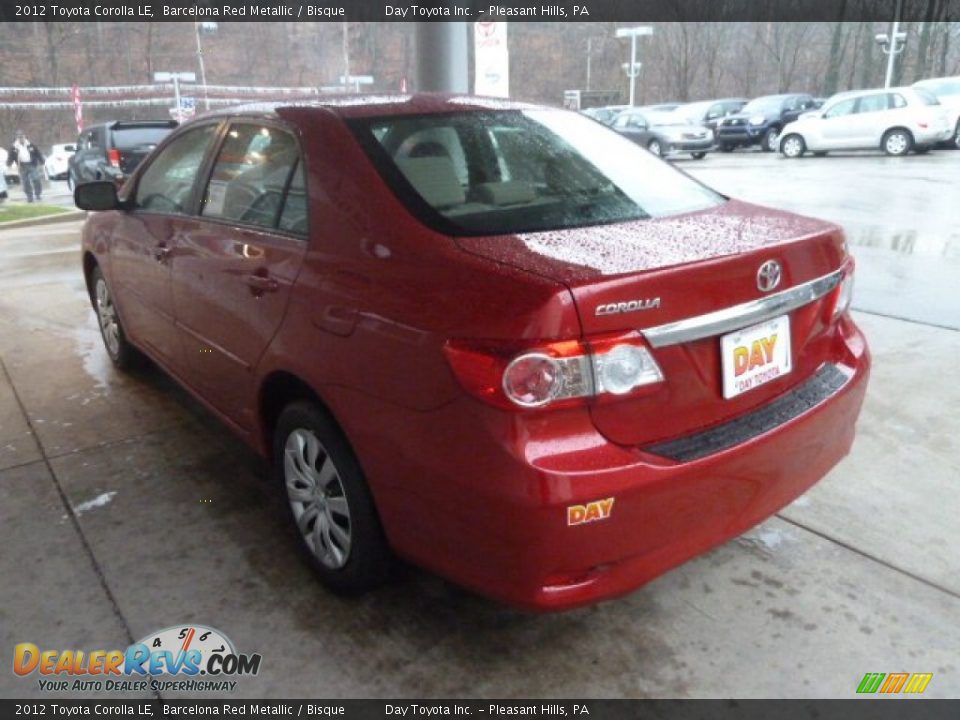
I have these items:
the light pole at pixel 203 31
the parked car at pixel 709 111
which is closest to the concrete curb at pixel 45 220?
the parked car at pixel 709 111

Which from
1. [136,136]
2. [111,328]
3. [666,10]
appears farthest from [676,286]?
[666,10]

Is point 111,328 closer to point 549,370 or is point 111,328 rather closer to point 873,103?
Result: point 549,370

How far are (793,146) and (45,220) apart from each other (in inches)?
671

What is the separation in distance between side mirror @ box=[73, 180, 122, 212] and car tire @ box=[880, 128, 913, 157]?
734 inches

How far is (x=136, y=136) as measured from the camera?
14656mm

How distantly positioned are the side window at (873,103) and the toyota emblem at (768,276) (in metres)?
19.0

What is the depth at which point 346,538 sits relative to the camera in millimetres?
2475

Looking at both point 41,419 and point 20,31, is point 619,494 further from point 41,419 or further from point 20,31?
point 20,31


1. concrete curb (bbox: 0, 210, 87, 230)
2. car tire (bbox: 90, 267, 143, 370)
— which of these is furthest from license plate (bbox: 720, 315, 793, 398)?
concrete curb (bbox: 0, 210, 87, 230)

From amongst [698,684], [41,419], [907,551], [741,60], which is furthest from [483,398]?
[741,60]

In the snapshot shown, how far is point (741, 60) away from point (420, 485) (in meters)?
57.9

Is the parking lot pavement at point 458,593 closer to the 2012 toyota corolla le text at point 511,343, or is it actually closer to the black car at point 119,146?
the 2012 toyota corolla le text at point 511,343

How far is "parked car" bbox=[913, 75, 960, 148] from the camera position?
59.7 feet

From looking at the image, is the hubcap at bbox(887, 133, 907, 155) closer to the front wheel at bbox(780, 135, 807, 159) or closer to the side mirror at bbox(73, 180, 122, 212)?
the front wheel at bbox(780, 135, 807, 159)
